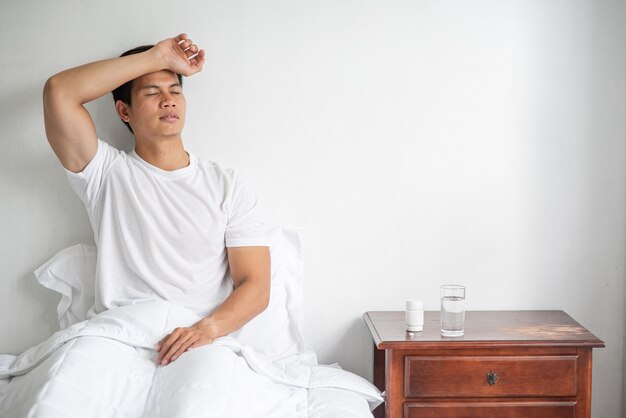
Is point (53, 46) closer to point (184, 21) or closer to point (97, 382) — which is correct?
point (184, 21)

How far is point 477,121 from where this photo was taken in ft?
7.51

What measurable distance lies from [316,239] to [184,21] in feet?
2.93

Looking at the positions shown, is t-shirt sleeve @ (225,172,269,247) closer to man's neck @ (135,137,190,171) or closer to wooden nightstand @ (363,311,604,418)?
man's neck @ (135,137,190,171)

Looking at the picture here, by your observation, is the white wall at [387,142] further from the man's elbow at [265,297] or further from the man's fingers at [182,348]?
the man's fingers at [182,348]

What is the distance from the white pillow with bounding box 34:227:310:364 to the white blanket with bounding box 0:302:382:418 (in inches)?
6.8

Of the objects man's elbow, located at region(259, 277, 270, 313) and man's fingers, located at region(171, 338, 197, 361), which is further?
man's elbow, located at region(259, 277, 270, 313)

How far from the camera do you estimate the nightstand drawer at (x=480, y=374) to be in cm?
191

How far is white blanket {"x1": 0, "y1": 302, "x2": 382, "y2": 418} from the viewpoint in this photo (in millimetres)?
1496

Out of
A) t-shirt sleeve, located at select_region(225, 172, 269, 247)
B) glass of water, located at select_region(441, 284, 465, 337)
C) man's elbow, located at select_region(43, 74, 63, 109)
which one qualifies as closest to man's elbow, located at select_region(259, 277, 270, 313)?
t-shirt sleeve, located at select_region(225, 172, 269, 247)

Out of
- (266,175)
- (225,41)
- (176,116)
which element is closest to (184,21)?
(225,41)

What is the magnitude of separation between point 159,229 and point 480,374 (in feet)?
3.57

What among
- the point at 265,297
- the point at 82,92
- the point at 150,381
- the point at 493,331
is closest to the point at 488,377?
the point at 493,331

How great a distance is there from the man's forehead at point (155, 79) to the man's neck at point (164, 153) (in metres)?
0.18

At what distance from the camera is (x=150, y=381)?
166 centimetres
